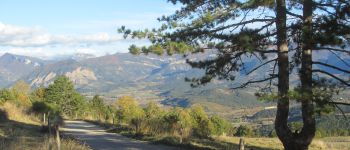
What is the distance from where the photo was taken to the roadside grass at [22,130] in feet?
61.0

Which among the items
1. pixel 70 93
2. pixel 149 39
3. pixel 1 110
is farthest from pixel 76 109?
pixel 149 39

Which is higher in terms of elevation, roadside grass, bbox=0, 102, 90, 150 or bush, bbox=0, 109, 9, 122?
bush, bbox=0, 109, 9, 122

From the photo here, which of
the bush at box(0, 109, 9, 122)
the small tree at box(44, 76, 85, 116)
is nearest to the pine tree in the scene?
the bush at box(0, 109, 9, 122)

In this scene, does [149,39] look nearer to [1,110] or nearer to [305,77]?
[305,77]

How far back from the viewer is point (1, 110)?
121ft

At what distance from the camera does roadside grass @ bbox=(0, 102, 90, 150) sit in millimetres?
18578

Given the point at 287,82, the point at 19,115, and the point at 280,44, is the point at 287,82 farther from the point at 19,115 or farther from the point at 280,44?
the point at 19,115

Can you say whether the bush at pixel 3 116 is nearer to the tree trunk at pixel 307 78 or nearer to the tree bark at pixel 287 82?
the tree bark at pixel 287 82

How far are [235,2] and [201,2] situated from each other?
151 centimetres

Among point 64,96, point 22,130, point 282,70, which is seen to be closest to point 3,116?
point 22,130

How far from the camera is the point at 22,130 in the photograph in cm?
2917

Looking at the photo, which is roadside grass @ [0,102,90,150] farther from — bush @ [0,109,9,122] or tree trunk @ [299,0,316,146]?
tree trunk @ [299,0,316,146]

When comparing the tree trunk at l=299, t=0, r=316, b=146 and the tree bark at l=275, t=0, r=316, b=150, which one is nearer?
the tree trunk at l=299, t=0, r=316, b=146

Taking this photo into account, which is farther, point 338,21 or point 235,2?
point 235,2
